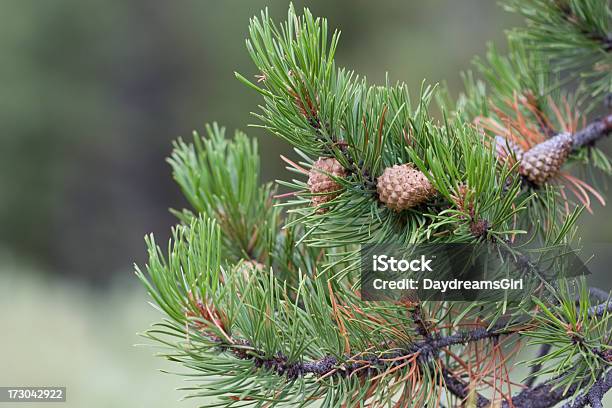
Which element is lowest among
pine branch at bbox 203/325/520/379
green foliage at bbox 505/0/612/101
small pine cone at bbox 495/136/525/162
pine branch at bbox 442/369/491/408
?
pine branch at bbox 442/369/491/408

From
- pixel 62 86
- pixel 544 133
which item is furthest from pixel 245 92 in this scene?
pixel 544 133

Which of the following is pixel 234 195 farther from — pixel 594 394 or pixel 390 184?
pixel 594 394

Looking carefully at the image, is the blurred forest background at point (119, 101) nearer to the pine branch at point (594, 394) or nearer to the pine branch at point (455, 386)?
the pine branch at point (455, 386)

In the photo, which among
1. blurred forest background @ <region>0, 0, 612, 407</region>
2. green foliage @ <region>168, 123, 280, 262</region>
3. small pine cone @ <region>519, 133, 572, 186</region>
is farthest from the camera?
blurred forest background @ <region>0, 0, 612, 407</region>

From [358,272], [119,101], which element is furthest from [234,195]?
[119,101]

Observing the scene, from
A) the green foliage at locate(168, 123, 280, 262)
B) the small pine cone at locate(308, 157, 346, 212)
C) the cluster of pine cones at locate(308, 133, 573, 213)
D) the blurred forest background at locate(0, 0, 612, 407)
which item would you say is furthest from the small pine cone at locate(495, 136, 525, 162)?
the blurred forest background at locate(0, 0, 612, 407)

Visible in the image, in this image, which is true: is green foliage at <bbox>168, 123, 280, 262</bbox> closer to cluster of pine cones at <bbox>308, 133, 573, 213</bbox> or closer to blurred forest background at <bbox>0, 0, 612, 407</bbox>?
cluster of pine cones at <bbox>308, 133, 573, 213</bbox>
